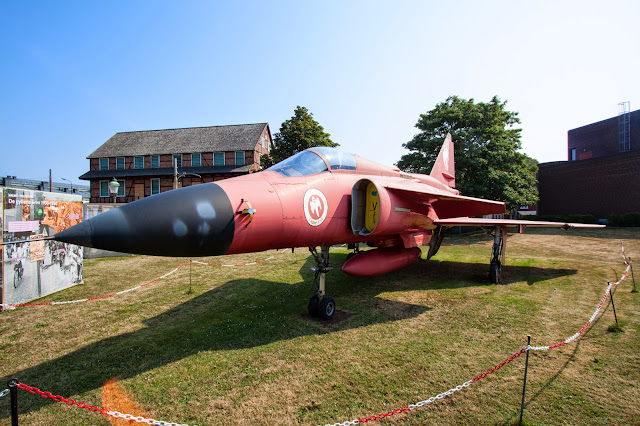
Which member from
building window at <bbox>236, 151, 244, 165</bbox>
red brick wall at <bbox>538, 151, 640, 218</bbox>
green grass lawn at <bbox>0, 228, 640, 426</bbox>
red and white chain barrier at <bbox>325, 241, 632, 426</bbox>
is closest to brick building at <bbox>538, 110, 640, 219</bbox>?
red brick wall at <bbox>538, 151, 640, 218</bbox>

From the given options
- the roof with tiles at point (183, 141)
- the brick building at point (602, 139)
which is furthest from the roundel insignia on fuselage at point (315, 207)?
the brick building at point (602, 139)

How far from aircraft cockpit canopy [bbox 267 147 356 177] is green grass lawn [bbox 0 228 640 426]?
2.73 m

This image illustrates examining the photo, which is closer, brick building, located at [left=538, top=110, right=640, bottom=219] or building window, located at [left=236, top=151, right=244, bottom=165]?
brick building, located at [left=538, top=110, right=640, bottom=219]

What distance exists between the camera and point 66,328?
573cm

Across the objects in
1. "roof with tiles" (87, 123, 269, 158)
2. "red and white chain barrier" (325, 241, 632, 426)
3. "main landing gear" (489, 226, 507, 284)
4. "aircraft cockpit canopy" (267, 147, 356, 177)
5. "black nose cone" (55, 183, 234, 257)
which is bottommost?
"red and white chain barrier" (325, 241, 632, 426)

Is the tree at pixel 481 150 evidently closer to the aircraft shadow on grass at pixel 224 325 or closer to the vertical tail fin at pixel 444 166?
the vertical tail fin at pixel 444 166

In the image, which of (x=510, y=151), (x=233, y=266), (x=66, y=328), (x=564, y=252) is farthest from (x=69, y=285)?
(x=510, y=151)

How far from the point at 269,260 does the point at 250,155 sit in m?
21.3

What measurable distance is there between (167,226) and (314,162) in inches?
115

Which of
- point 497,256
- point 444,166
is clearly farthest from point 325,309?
point 444,166

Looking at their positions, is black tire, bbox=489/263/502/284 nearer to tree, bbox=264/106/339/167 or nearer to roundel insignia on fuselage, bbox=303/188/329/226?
roundel insignia on fuselage, bbox=303/188/329/226

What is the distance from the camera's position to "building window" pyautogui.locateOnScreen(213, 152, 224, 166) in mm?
32219

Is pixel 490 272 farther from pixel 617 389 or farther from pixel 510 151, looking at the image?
pixel 510 151

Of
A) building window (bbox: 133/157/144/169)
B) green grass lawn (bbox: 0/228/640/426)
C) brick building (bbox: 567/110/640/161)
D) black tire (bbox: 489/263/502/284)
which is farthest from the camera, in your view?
brick building (bbox: 567/110/640/161)
